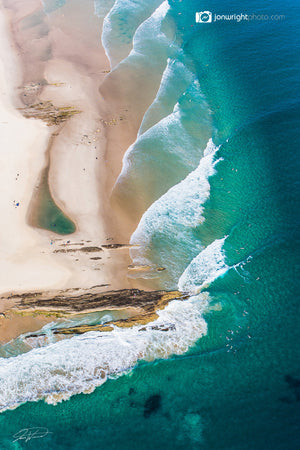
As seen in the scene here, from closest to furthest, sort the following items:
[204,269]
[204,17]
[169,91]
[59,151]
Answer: [204,269] → [59,151] → [169,91] → [204,17]

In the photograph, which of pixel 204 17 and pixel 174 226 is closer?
pixel 174 226

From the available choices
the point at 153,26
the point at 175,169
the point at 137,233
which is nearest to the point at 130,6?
the point at 153,26

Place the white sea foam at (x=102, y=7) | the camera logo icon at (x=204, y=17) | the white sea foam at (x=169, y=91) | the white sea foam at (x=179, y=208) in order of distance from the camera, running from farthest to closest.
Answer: the white sea foam at (x=102, y=7), the camera logo icon at (x=204, y=17), the white sea foam at (x=169, y=91), the white sea foam at (x=179, y=208)

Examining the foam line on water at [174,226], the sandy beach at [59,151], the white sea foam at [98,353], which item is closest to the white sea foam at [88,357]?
the white sea foam at [98,353]

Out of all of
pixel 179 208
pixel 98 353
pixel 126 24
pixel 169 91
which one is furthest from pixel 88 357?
pixel 126 24

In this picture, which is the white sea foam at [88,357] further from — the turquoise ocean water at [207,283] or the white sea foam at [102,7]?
the white sea foam at [102,7]

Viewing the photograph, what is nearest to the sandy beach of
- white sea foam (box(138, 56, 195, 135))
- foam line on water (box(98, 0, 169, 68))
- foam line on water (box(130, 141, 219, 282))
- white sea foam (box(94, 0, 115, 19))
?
white sea foam (box(138, 56, 195, 135))

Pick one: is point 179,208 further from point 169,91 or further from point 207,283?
point 169,91
